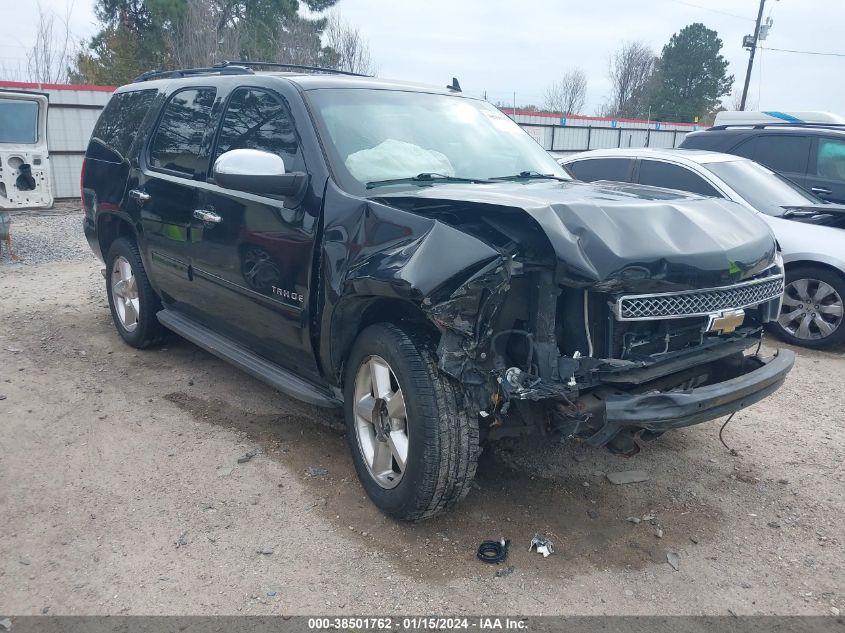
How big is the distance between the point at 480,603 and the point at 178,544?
4.45ft

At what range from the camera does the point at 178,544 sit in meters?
3.02

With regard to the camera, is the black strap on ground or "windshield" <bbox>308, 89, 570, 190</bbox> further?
"windshield" <bbox>308, 89, 570, 190</bbox>

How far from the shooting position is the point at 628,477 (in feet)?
12.2

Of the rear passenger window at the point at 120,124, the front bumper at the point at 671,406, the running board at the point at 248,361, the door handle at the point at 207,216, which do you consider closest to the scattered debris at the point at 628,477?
the front bumper at the point at 671,406

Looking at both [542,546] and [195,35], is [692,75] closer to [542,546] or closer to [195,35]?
[195,35]

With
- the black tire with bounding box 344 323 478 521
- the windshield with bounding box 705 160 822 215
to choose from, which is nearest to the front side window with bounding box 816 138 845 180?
the windshield with bounding box 705 160 822 215

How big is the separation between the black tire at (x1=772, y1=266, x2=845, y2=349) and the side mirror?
4.96m

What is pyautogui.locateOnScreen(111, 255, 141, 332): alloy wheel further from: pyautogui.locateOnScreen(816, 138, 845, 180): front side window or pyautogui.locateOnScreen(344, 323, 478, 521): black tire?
pyautogui.locateOnScreen(816, 138, 845, 180): front side window

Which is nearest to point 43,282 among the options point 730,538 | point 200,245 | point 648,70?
point 200,245

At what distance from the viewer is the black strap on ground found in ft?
9.61

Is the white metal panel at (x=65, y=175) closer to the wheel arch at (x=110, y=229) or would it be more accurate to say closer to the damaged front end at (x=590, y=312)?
the wheel arch at (x=110, y=229)

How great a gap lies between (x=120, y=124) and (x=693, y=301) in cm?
455

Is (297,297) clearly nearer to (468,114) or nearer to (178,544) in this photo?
(178,544)

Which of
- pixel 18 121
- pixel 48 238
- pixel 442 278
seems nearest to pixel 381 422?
pixel 442 278
